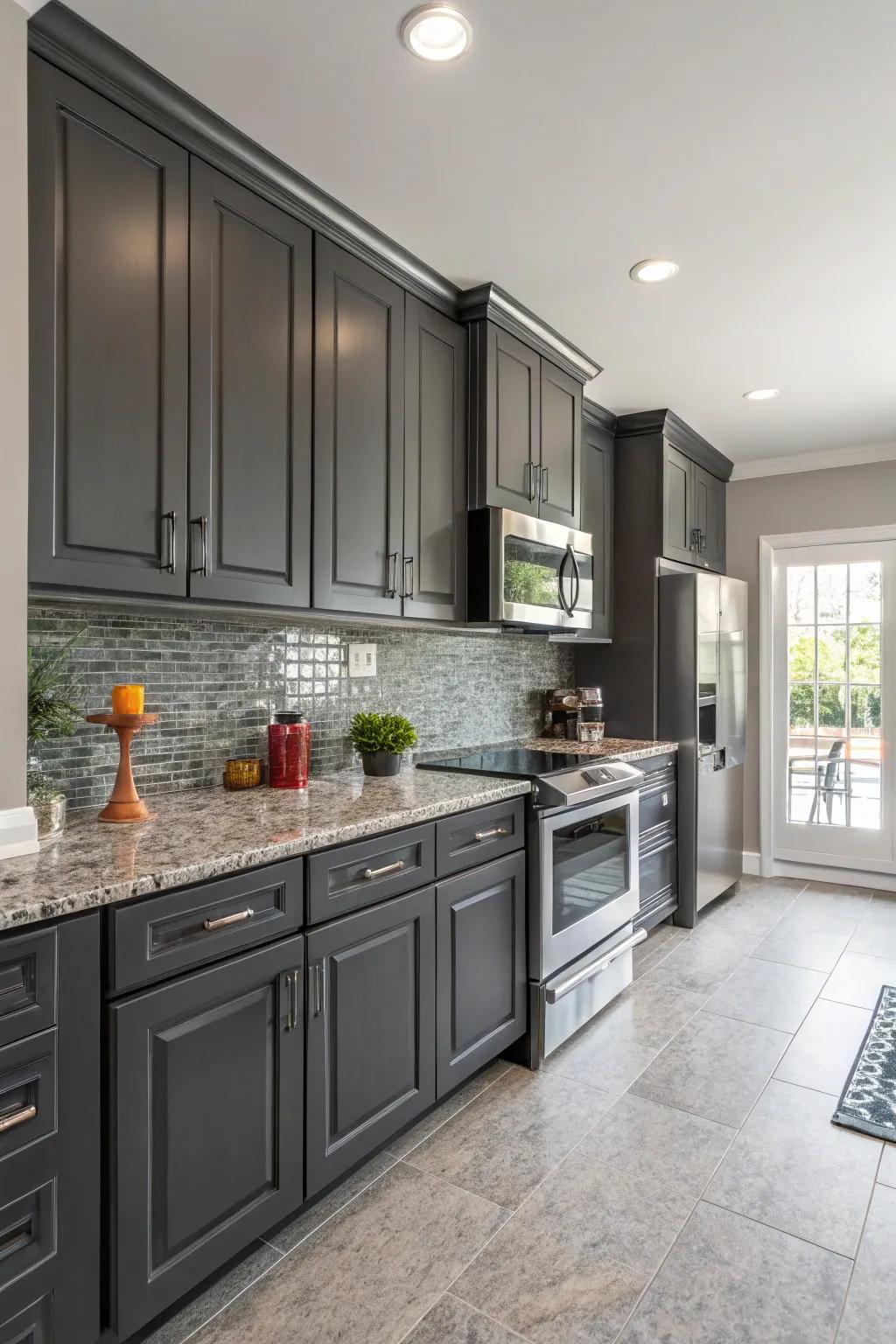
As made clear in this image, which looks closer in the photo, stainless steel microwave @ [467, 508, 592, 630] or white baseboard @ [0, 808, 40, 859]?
white baseboard @ [0, 808, 40, 859]

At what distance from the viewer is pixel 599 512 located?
3.90 metres

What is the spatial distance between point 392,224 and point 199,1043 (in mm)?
2182

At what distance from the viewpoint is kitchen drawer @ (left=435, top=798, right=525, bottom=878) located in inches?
82.1

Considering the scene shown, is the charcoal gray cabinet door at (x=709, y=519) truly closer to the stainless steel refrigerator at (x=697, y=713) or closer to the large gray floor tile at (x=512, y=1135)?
the stainless steel refrigerator at (x=697, y=713)

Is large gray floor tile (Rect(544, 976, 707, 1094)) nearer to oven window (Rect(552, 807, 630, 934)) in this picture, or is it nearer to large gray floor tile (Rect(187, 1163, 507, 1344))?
oven window (Rect(552, 807, 630, 934))

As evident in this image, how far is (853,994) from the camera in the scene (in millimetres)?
3057

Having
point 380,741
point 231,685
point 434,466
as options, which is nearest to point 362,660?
point 380,741

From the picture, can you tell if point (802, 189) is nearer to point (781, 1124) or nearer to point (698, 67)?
point (698, 67)

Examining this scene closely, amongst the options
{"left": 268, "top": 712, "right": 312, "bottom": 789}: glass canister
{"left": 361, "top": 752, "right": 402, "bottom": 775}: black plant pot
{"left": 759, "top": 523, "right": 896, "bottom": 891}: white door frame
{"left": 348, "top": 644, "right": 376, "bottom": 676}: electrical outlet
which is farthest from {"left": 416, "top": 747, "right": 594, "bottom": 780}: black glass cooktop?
{"left": 759, "top": 523, "right": 896, "bottom": 891}: white door frame

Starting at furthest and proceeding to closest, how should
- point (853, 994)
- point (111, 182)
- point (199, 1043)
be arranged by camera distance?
point (853, 994) → point (111, 182) → point (199, 1043)

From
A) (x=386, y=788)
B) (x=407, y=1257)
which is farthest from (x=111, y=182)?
(x=407, y=1257)

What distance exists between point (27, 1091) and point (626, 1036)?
207 centimetres

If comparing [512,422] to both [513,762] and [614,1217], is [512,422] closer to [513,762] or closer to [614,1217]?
[513,762]

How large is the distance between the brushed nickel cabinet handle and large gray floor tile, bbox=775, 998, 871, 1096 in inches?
46.2
